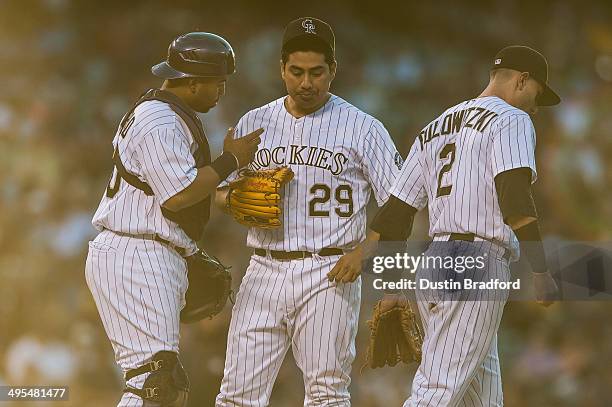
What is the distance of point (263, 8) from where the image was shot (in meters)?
6.02

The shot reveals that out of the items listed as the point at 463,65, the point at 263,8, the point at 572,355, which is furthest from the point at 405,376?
the point at 263,8

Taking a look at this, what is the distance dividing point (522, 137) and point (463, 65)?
349 cm

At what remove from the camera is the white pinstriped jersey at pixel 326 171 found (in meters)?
3.00

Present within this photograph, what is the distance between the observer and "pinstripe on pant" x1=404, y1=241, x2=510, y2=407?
8.84 feet

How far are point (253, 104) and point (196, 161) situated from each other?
3.01m

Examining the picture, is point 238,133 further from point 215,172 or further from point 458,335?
point 458,335

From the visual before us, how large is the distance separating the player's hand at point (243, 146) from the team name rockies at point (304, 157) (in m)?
0.05

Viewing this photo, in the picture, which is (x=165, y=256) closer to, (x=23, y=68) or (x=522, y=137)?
(x=522, y=137)

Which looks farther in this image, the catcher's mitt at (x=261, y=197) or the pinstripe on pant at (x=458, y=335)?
the catcher's mitt at (x=261, y=197)

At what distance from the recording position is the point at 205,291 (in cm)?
311

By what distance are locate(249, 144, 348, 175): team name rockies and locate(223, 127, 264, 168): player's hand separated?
5cm

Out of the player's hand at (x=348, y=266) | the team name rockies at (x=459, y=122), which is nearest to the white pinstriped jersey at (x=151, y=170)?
the player's hand at (x=348, y=266)

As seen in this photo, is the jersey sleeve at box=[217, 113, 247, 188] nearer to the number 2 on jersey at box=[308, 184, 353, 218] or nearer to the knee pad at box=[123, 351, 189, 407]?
the number 2 on jersey at box=[308, 184, 353, 218]

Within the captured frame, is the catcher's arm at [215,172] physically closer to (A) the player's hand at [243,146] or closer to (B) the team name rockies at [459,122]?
(A) the player's hand at [243,146]
